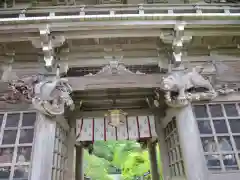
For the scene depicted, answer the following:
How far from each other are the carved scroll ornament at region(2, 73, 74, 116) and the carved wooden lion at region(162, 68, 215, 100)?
8.84ft

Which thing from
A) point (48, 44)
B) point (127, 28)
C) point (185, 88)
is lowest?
point (185, 88)

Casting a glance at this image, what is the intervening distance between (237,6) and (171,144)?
15.8 ft

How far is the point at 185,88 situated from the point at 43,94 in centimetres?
377

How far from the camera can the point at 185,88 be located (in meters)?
5.55

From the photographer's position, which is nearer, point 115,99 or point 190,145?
point 190,145

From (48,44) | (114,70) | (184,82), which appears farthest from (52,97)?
(184,82)

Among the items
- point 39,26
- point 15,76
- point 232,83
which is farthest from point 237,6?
point 15,76

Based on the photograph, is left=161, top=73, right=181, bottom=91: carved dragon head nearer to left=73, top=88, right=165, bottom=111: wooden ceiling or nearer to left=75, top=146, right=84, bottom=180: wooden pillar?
left=73, top=88, right=165, bottom=111: wooden ceiling

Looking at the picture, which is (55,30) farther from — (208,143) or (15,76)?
(208,143)

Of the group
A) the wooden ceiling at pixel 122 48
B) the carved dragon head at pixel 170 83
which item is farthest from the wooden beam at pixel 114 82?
the wooden ceiling at pixel 122 48

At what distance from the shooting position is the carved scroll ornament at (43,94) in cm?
523

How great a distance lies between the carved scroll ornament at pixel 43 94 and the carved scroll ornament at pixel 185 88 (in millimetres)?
2686

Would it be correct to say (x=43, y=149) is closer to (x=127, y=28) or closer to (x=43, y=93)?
(x=43, y=93)

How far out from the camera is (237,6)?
6.46 metres
